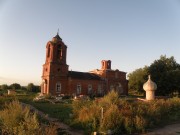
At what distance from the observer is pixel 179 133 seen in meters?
11.7

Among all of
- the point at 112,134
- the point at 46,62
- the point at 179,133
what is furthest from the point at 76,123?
the point at 46,62

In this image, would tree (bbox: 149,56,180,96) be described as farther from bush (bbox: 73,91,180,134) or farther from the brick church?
bush (bbox: 73,91,180,134)

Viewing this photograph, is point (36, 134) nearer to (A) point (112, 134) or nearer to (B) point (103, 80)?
(A) point (112, 134)

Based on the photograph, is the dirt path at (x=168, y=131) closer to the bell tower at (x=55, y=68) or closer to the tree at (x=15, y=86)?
the bell tower at (x=55, y=68)

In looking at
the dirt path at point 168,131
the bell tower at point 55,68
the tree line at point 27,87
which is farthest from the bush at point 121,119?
the tree line at point 27,87

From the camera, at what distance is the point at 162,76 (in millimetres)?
36875

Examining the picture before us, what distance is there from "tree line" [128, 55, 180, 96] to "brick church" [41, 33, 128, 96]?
6296 millimetres

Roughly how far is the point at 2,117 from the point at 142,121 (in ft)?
24.2

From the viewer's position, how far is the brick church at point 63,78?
113 ft

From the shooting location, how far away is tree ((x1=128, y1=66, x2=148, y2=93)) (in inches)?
1635

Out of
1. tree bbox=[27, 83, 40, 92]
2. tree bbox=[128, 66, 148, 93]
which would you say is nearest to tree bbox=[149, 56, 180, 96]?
tree bbox=[128, 66, 148, 93]

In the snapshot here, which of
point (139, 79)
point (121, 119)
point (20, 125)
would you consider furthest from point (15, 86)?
point (20, 125)

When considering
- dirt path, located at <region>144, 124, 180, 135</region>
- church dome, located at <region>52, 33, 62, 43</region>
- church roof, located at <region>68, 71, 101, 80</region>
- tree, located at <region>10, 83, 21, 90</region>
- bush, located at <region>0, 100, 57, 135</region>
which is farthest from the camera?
tree, located at <region>10, 83, 21, 90</region>

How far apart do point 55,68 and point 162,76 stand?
60.9 ft
